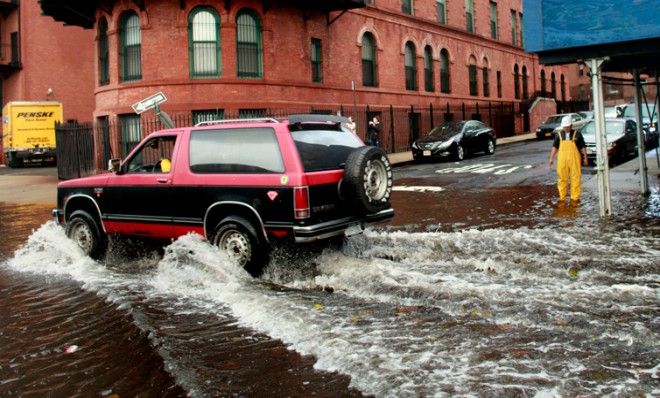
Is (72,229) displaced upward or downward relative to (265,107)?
downward

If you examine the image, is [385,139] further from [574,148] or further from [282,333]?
[282,333]

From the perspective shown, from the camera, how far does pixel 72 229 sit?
29.4ft

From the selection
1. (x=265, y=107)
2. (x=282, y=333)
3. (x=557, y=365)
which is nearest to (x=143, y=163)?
(x=282, y=333)

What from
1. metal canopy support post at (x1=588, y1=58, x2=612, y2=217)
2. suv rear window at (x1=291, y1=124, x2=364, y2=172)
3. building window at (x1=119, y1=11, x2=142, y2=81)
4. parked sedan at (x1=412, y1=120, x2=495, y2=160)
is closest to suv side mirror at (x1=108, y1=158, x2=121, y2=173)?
suv rear window at (x1=291, y1=124, x2=364, y2=172)

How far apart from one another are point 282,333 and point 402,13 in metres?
28.8

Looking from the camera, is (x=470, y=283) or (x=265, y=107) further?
(x=265, y=107)

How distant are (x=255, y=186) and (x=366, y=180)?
4.20 feet

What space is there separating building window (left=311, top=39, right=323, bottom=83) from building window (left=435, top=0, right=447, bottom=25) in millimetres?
11774

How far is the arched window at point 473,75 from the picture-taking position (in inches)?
1519

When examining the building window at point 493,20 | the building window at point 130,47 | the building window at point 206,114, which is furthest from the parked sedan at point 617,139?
the building window at point 493,20

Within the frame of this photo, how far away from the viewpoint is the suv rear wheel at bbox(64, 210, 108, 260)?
343 inches

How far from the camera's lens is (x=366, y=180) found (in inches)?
287

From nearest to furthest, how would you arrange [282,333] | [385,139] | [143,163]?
[282,333], [143,163], [385,139]

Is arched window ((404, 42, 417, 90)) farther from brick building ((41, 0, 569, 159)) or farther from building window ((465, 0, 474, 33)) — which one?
building window ((465, 0, 474, 33))
